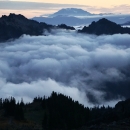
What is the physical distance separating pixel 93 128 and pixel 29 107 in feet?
326

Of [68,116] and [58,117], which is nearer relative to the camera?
[58,117]

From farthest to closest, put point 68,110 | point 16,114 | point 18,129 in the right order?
point 68,110, point 16,114, point 18,129

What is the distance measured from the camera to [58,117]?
144 m

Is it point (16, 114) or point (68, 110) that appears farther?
point (68, 110)

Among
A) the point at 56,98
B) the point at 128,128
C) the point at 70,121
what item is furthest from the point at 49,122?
the point at 56,98

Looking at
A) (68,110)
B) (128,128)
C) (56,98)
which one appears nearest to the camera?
(128,128)

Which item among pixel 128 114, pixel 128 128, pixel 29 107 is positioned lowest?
pixel 128 128

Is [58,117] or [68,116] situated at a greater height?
[68,116]

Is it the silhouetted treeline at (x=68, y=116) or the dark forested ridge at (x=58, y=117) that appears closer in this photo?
the dark forested ridge at (x=58, y=117)

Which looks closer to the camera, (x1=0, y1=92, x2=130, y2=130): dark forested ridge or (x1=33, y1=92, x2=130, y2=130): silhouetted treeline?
(x1=0, y1=92, x2=130, y2=130): dark forested ridge

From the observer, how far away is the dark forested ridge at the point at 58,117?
122m

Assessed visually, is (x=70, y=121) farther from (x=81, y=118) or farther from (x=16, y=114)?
(x=16, y=114)

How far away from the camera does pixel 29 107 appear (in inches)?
7830

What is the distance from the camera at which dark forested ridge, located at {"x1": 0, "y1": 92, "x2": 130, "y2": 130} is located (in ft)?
401
